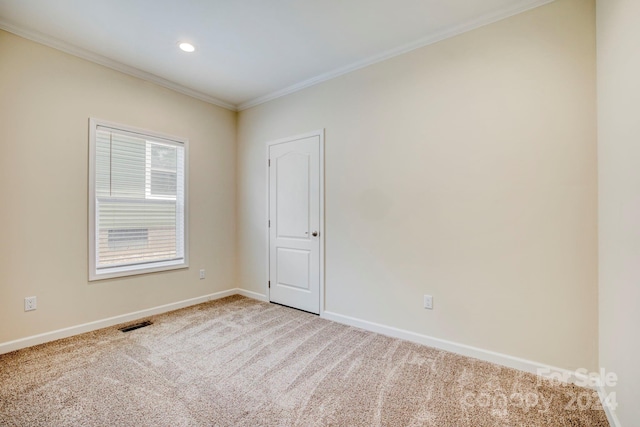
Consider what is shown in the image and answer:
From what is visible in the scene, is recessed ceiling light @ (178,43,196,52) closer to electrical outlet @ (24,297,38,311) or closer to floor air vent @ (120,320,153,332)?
electrical outlet @ (24,297,38,311)

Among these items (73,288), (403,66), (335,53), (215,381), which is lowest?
(215,381)

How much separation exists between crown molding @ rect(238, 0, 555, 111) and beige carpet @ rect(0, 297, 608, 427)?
2744mm

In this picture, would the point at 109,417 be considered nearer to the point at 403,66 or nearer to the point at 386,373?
the point at 386,373

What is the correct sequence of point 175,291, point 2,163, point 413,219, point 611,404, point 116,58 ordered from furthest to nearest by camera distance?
1. point 175,291
2. point 116,58
3. point 413,219
4. point 2,163
5. point 611,404

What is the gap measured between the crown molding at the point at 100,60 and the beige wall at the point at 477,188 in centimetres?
168

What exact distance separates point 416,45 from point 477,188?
1444mm

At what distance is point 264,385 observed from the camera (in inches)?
79.7

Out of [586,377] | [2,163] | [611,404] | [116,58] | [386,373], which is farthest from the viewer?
[116,58]

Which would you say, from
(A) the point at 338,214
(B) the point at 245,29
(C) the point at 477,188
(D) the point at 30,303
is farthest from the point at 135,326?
(C) the point at 477,188

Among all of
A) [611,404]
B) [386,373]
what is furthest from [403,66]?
[611,404]

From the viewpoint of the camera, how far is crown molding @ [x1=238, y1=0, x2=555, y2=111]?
2.23 metres

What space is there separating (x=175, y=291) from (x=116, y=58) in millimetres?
2664

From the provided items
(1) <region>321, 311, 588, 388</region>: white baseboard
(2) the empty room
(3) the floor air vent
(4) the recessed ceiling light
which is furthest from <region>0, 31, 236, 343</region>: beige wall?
(1) <region>321, 311, 588, 388</region>: white baseboard

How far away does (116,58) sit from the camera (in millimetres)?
3004
